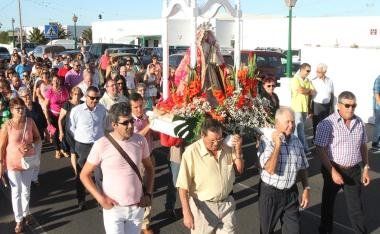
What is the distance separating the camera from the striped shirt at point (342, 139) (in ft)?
17.7

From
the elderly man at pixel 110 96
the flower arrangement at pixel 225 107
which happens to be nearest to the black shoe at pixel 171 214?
the flower arrangement at pixel 225 107

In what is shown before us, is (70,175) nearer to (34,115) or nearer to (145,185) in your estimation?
(34,115)

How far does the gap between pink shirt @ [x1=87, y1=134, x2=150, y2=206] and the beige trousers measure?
21.7 inches

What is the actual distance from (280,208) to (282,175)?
1.19 ft

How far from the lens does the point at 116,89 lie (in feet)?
24.1

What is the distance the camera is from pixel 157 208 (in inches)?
277

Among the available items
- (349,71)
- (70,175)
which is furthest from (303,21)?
(70,175)

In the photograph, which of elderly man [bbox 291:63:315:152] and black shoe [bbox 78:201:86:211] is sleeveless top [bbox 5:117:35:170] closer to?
black shoe [bbox 78:201:86:211]

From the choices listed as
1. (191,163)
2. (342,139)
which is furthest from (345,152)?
(191,163)

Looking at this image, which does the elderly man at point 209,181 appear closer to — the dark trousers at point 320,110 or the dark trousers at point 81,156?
the dark trousers at point 81,156

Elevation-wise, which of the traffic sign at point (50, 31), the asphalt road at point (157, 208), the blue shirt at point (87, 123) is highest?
the traffic sign at point (50, 31)

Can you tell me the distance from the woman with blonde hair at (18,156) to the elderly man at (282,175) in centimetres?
295

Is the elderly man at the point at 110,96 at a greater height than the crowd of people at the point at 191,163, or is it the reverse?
the elderly man at the point at 110,96

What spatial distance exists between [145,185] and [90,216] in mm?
2455
